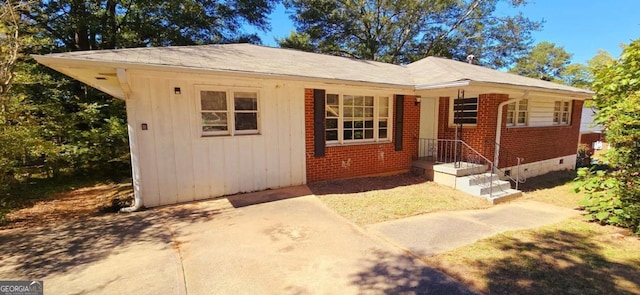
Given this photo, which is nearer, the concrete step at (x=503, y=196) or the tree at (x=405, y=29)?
the concrete step at (x=503, y=196)

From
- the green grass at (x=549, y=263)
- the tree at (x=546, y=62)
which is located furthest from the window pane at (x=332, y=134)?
the tree at (x=546, y=62)

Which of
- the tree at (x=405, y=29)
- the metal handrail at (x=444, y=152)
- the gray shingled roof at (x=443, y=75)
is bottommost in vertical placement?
the metal handrail at (x=444, y=152)

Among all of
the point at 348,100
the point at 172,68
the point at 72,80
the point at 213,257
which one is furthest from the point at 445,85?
the point at 72,80

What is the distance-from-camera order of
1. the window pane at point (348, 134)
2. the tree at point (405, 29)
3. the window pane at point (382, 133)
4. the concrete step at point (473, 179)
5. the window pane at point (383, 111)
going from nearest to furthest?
the concrete step at point (473, 179) < the window pane at point (348, 134) < the window pane at point (383, 111) < the window pane at point (382, 133) < the tree at point (405, 29)

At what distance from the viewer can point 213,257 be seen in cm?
353

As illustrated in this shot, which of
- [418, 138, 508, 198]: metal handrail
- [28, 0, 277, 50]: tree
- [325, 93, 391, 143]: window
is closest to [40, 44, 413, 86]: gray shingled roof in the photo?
[325, 93, 391, 143]: window

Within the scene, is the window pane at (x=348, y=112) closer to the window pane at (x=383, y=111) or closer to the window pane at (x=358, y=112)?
the window pane at (x=358, y=112)

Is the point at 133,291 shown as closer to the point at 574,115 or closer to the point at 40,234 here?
the point at 40,234

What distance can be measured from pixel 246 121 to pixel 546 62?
144 feet

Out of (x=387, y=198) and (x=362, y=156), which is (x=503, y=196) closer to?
(x=387, y=198)

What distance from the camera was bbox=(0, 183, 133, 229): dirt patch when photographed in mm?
5230

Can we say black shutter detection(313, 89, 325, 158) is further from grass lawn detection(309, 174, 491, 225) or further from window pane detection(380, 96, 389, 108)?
window pane detection(380, 96, 389, 108)

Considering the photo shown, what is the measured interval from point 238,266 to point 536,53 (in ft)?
145

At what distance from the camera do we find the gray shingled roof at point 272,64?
16.7ft
